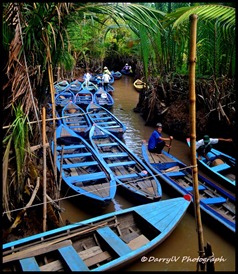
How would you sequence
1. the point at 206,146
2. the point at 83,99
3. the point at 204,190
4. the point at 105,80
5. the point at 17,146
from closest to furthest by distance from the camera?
the point at 17,146
the point at 204,190
the point at 206,146
the point at 83,99
the point at 105,80

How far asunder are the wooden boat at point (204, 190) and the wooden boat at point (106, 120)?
5.34 feet

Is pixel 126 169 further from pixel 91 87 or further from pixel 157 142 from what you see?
pixel 91 87

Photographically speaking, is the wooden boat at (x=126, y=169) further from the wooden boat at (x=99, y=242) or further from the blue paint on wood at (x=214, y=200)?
the blue paint on wood at (x=214, y=200)

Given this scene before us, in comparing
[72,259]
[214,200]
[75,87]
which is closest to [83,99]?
[75,87]

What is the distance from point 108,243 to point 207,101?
19.4 feet

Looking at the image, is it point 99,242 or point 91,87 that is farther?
point 91,87

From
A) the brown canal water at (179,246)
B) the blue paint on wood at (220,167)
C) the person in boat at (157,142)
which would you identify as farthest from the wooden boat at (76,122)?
the blue paint on wood at (220,167)

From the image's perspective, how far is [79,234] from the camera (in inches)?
165

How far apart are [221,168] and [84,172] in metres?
3.20

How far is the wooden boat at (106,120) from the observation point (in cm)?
891

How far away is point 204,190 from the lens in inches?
234

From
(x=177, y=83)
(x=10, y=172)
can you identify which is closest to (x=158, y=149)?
(x=177, y=83)

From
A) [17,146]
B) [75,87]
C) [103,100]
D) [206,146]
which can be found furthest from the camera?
[75,87]

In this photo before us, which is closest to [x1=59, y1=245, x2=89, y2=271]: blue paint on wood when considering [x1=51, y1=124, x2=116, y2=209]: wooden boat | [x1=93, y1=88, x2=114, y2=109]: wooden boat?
[x1=51, y1=124, x2=116, y2=209]: wooden boat
